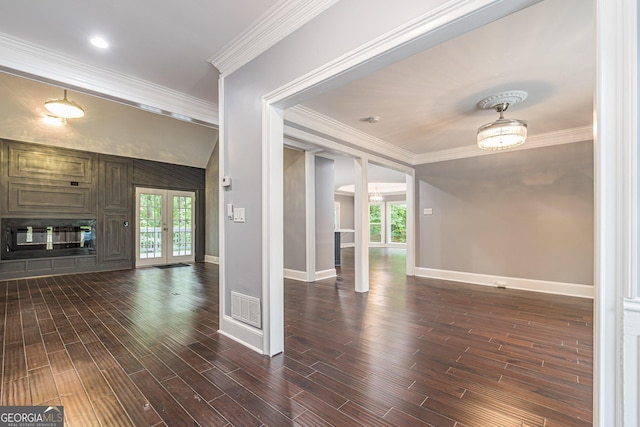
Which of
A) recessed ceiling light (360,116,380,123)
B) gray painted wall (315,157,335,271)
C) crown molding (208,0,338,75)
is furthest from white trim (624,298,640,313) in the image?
gray painted wall (315,157,335,271)

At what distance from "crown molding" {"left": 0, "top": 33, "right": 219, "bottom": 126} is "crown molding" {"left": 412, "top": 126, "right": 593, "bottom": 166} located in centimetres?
428

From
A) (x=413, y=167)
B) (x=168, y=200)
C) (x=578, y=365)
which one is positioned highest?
(x=413, y=167)

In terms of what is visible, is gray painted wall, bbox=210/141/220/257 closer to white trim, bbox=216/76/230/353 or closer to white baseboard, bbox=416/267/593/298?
white trim, bbox=216/76/230/353

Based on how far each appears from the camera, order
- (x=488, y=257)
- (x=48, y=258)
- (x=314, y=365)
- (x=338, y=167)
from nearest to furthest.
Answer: (x=314, y=365), (x=488, y=257), (x=48, y=258), (x=338, y=167)

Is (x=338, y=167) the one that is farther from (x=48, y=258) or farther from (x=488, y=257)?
(x=48, y=258)

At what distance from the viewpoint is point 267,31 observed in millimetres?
2299

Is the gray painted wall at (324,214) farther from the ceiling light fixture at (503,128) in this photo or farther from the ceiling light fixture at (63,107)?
the ceiling light fixture at (63,107)

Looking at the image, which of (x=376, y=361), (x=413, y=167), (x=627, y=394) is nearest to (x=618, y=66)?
(x=627, y=394)

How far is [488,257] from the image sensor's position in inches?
200

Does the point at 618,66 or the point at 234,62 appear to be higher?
the point at 234,62

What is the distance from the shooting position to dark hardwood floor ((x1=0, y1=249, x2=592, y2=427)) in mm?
1670

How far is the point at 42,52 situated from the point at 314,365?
3.72 m

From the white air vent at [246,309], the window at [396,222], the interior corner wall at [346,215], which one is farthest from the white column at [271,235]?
the window at [396,222]

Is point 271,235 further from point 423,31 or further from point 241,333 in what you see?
point 423,31
